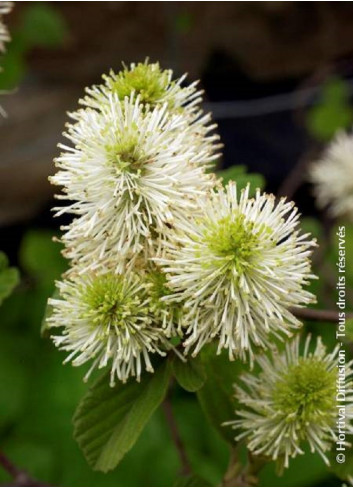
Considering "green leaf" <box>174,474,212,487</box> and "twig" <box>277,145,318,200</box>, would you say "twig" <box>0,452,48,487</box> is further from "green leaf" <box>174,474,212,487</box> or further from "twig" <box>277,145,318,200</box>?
"twig" <box>277,145,318,200</box>

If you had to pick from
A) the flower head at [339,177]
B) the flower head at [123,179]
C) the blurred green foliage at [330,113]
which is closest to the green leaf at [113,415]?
the flower head at [123,179]

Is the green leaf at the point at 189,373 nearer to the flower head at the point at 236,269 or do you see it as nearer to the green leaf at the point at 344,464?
the flower head at the point at 236,269

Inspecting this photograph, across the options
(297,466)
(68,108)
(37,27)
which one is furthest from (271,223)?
(68,108)

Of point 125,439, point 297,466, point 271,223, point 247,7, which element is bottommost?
point 125,439

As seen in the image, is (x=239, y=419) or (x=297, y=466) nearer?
(x=239, y=419)

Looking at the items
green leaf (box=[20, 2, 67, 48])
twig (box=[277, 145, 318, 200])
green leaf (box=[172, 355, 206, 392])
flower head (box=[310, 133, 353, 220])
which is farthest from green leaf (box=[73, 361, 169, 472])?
green leaf (box=[20, 2, 67, 48])

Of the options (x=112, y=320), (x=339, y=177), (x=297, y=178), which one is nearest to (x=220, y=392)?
(x=112, y=320)

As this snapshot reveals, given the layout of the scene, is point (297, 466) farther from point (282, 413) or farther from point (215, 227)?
point (215, 227)

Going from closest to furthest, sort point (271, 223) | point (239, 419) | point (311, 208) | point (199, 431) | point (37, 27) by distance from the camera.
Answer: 1. point (271, 223)
2. point (239, 419)
3. point (199, 431)
4. point (37, 27)
5. point (311, 208)
